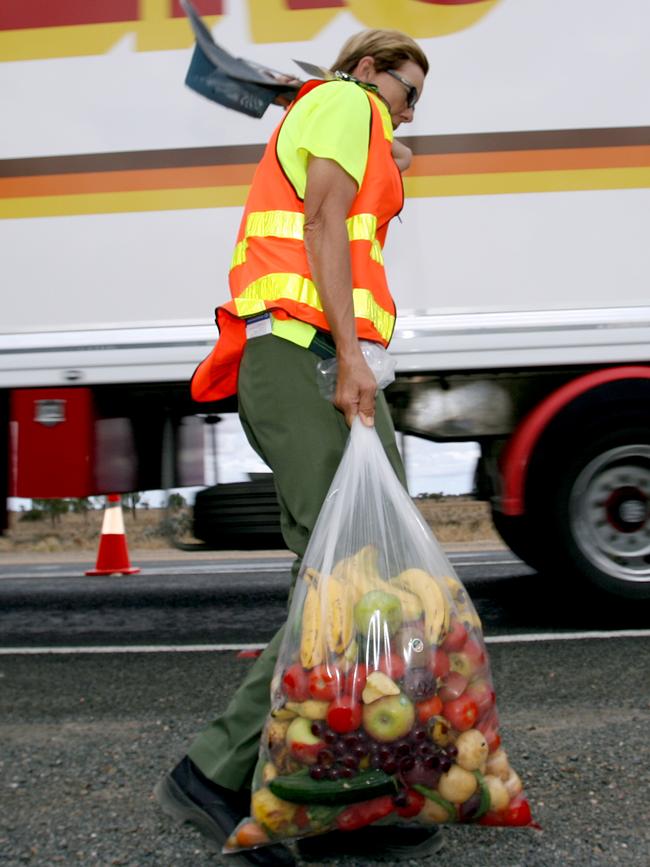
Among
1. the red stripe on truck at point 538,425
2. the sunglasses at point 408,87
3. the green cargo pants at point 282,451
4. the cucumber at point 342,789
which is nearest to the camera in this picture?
the cucumber at point 342,789

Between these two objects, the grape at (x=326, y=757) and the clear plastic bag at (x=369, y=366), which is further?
the clear plastic bag at (x=369, y=366)

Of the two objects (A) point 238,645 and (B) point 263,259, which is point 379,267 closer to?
(B) point 263,259

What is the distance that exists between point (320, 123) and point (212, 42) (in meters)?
0.54

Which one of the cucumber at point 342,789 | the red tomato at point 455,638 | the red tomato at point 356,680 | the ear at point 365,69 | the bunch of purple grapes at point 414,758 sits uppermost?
the ear at point 365,69

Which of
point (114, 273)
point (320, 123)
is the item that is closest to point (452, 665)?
point (320, 123)

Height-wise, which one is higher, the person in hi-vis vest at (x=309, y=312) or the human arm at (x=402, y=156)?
the human arm at (x=402, y=156)

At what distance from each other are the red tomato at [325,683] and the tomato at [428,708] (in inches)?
5.8

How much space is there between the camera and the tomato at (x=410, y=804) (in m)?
1.92

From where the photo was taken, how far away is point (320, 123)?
2105mm

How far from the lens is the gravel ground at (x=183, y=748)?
2.26m

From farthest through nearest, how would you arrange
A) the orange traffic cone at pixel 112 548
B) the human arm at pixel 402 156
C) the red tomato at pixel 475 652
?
1. the orange traffic cone at pixel 112 548
2. the human arm at pixel 402 156
3. the red tomato at pixel 475 652

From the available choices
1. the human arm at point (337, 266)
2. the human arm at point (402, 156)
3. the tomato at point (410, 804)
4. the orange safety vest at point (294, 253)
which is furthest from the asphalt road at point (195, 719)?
the human arm at point (402, 156)

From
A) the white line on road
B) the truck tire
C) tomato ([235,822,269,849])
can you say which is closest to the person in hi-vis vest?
tomato ([235,822,269,849])

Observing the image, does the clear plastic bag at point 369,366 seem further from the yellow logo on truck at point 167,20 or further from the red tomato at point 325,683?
the yellow logo on truck at point 167,20
